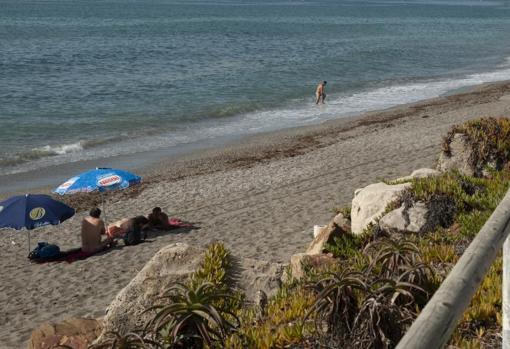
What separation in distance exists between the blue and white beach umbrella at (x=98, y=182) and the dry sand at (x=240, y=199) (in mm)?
1265

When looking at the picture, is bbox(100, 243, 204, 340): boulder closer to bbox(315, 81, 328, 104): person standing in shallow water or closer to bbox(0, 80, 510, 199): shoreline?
bbox(0, 80, 510, 199): shoreline

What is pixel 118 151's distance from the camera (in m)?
23.9

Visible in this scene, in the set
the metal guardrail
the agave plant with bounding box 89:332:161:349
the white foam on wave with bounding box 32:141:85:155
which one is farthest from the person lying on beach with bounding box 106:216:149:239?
the white foam on wave with bounding box 32:141:85:155

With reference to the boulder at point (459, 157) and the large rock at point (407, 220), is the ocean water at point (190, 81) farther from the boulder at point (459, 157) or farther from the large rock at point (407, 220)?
the large rock at point (407, 220)

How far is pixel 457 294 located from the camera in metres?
1.98

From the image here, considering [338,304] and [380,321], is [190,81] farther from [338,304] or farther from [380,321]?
[380,321]

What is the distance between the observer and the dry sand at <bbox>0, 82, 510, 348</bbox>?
10.4 m

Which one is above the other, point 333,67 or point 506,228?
point 506,228

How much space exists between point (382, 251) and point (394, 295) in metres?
1.06

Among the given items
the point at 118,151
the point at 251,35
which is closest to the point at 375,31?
the point at 251,35

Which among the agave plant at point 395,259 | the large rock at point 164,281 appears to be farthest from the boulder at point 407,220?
the agave plant at point 395,259

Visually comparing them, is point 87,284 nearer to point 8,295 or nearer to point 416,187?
point 8,295

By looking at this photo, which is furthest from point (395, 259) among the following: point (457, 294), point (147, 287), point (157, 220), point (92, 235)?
point (157, 220)

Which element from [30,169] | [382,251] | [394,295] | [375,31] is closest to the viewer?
[394,295]
